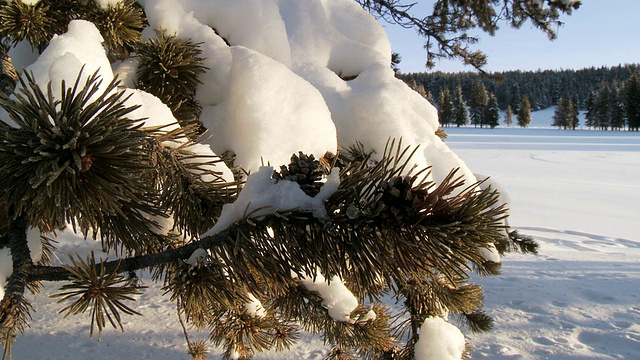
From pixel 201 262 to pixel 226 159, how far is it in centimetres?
42

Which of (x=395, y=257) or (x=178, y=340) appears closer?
(x=395, y=257)

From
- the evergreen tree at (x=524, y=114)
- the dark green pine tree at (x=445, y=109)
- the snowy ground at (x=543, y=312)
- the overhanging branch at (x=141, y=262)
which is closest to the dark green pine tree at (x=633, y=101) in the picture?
the evergreen tree at (x=524, y=114)

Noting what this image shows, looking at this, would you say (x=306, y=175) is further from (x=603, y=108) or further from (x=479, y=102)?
(x=603, y=108)

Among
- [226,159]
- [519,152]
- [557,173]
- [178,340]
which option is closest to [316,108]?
[226,159]

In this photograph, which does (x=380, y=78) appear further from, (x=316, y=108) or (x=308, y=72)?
(x=316, y=108)

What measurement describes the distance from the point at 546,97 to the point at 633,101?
26012 millimetres

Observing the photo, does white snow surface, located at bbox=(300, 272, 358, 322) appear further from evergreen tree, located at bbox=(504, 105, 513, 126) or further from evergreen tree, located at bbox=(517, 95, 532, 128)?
evergreen tree, located at bbox=(504, 105, 513, 126)

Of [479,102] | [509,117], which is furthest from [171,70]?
[509,117]

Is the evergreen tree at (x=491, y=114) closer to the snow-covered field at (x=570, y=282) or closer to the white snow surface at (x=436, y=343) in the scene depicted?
the snow-covered field at (x=570, y=282)

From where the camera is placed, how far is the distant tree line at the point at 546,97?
5206 cm

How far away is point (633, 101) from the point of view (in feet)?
163

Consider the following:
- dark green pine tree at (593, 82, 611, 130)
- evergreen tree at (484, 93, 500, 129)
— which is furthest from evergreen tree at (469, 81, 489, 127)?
dark green pine tree at (593, 82, 611, 130)

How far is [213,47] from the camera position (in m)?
1.08

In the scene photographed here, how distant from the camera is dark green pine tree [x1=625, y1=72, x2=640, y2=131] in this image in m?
49.1
